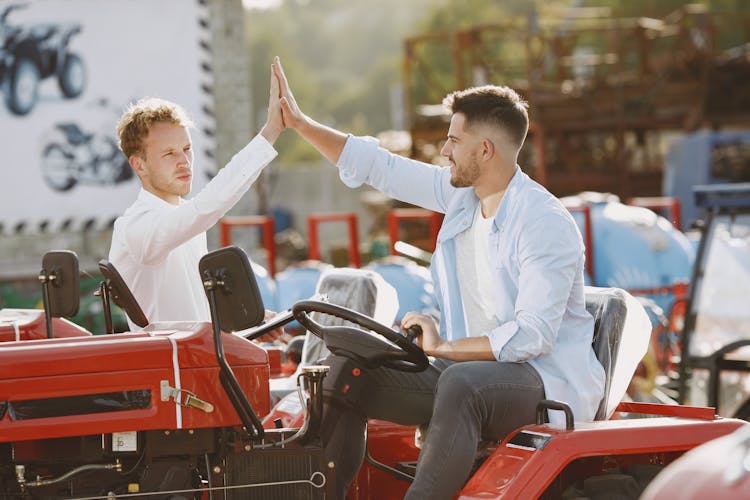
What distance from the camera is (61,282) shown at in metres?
3.78

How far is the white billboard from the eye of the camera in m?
12.5

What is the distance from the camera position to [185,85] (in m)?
12.5

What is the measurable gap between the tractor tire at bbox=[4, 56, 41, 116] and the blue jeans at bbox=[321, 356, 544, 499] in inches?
381

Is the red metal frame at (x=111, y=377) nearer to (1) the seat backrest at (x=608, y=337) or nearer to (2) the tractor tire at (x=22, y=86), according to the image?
(1) the seat backrest at (x=608, y=337)

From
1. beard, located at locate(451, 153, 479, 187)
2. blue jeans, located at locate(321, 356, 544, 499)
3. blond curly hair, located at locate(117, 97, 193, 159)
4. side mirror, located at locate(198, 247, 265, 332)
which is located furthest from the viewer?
blond curly hair, located at locate(117, 97, 193, 159)

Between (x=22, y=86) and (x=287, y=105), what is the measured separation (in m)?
9.19

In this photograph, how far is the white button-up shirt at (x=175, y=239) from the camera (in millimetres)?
3697

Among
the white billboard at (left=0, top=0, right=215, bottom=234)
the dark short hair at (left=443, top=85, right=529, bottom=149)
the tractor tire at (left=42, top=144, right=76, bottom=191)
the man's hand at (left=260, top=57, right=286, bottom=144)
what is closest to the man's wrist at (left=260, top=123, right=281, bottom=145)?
the man's hand at (left=260, top=57, right=286, bottom=144)

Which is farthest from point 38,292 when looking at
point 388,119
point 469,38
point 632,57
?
point 388,119

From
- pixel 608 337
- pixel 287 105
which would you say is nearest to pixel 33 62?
pixel 287 105

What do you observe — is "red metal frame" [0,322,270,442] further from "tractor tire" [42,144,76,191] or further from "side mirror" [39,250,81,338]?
"tractor tire" [42,144,76,191]

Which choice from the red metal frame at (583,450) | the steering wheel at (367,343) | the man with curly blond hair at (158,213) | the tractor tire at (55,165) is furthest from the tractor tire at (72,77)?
the red metal frame at (583,450)

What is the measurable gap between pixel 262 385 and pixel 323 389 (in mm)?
209

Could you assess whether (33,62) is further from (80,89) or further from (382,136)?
(382,136)
